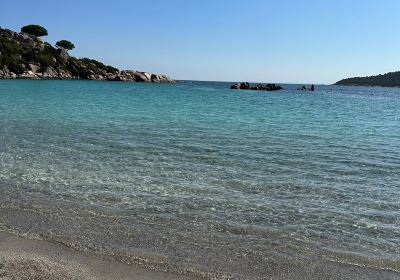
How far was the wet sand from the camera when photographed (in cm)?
668

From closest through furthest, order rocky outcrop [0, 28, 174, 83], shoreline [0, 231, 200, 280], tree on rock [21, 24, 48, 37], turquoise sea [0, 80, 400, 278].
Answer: shoreline [0, 231, 200, 280] < turquoise sea [0, 80, 400, 278] < rocky outcrop [0, 28, 174, 83] < tree on rock [21, 24, 48, 37]

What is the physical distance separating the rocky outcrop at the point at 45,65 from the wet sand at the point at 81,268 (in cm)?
12183

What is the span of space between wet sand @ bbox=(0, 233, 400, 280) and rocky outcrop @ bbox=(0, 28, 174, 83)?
12183cm

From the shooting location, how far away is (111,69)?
7077 inches

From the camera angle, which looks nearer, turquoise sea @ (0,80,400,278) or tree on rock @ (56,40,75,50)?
turquoise sea @ (0,80,400,278)

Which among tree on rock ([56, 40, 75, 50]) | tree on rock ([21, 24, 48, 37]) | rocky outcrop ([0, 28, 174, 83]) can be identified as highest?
tree on rock ([21, 24, 48, 37])

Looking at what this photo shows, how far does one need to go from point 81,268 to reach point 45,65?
5727 inches

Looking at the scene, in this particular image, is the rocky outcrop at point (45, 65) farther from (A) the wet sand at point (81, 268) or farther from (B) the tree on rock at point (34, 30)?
(A) the wet sand at point (81, 268)

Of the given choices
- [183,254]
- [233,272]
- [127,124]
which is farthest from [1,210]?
[127,124]

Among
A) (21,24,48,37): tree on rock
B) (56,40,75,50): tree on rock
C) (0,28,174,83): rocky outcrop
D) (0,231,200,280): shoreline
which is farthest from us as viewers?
(56,40,75,50): tree on rock

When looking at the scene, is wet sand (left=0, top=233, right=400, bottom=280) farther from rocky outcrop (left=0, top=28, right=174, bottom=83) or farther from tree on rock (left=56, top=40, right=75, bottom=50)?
tree on rock (left=56, top=40, right=75, bottom=50)

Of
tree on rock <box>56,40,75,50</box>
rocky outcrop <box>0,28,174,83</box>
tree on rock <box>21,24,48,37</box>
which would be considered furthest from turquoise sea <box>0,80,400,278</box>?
tree on rock <box>56,40,75,50</box>

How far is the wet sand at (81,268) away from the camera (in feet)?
21.9

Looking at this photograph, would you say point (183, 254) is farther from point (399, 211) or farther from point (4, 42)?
point (4, 42)
